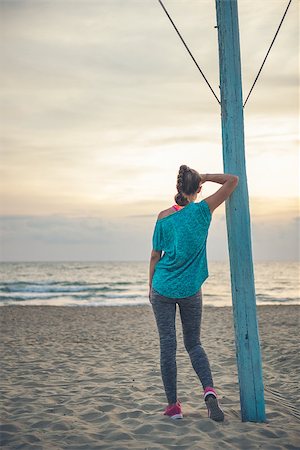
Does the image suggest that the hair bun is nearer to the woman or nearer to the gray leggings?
the woman

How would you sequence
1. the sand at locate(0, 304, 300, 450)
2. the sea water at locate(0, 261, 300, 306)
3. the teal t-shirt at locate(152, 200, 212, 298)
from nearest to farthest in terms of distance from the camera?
the sand at locate(0, 304, 300, 450), the teal t-shirt at locate(152, 200, 212, 298), the sea water at locate(0, 261, 300, 306)

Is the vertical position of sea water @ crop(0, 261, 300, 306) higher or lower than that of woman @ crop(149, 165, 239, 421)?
lower

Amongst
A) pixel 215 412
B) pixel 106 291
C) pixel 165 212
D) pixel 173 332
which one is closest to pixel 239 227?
pixel 165 212

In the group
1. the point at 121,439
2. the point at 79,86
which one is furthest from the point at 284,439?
the point at 79,86

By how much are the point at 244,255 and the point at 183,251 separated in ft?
1.54

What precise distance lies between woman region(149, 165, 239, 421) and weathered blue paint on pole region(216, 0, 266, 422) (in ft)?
0.56

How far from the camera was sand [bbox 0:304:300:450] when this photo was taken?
3.16 meters

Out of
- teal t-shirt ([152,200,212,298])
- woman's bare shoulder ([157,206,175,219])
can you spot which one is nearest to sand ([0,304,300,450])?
teal t-shirt ([152,200,212,298])

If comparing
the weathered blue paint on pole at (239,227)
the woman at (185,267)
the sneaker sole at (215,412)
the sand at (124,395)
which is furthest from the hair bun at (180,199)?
the sand at (124,395)

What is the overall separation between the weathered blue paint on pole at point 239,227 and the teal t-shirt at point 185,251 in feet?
0.81

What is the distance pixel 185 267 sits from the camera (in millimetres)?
3352

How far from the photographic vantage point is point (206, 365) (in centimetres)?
343

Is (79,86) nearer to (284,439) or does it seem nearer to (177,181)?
(177,181)

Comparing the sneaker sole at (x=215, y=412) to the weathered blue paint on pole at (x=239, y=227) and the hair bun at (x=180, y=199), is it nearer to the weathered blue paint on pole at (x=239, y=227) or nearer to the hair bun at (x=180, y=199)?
the weathered blue paint on pole at (x=239, y=227)
